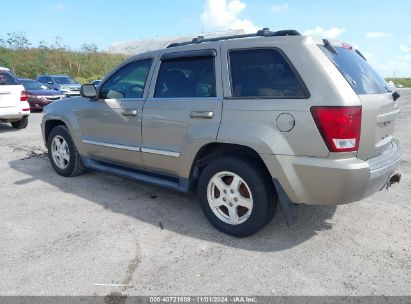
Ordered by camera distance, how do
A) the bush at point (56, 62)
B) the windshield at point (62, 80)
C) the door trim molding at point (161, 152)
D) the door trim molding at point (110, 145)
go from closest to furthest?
1. the door trim molding at point (161, 152)
2. the door trim molding at point (110, 145)
3. the windshield at point (62, 80)
4. the bush at point (56, 62)

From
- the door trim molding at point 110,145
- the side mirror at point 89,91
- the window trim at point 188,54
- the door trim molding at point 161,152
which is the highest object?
the window trim at point 188,54

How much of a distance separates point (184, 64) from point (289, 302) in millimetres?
2540

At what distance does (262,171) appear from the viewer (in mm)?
3318

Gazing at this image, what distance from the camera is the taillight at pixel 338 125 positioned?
285 centimetres

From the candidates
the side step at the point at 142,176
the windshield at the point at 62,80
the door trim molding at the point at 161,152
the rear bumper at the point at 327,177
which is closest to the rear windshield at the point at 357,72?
the rear bumper at the point at 327,177

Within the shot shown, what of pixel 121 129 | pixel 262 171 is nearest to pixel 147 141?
pixel 121 129

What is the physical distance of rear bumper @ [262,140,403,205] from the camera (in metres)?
2.90

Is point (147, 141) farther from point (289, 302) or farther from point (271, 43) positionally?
point (289, 302)

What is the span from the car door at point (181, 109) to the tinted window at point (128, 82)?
22 centimetres

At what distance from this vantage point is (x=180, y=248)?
3328 mm

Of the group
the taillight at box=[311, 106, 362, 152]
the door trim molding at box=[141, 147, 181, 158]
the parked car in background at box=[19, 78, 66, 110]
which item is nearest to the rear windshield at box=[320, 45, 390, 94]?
the taillight at box=[311, 106, 362, 152]

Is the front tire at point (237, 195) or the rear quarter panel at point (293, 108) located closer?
the rear quarter panel at point (293, 108)

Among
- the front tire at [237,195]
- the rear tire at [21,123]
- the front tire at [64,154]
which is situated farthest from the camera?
the rear tire at [21,123]

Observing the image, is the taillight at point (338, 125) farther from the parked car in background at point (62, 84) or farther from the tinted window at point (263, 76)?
the parked car in background at point (62, 84)
